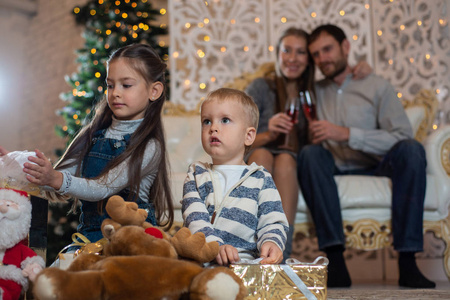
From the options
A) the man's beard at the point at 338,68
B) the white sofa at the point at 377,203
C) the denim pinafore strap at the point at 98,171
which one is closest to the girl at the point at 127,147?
the denim pinafore strap at the point at 98,171

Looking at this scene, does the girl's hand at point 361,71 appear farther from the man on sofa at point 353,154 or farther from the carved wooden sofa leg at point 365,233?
the carved wooden sofa leg at point 365,233

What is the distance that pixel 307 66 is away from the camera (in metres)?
2.35

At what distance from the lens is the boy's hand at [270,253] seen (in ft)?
3.46

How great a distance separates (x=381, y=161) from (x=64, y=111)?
6.78 feet

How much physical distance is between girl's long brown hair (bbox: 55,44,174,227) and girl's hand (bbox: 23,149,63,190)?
0.20m

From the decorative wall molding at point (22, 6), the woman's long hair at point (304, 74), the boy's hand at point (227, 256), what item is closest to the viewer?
the boy's hand at point (227, 256)

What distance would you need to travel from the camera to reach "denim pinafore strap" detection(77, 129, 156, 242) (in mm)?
1311

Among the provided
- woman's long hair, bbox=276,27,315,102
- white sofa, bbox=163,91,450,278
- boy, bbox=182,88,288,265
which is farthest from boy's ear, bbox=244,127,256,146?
woman's long hair, bbox=276,27,315,102

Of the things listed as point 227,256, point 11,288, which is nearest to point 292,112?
point 227,256

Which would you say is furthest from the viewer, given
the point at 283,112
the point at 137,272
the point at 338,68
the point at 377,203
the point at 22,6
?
the point at 22,6

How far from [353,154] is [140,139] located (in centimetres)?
128

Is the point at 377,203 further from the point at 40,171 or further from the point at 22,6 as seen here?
the point at 22,6

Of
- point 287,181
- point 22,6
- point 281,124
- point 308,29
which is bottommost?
point 287,181

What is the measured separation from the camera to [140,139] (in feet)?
4.36
